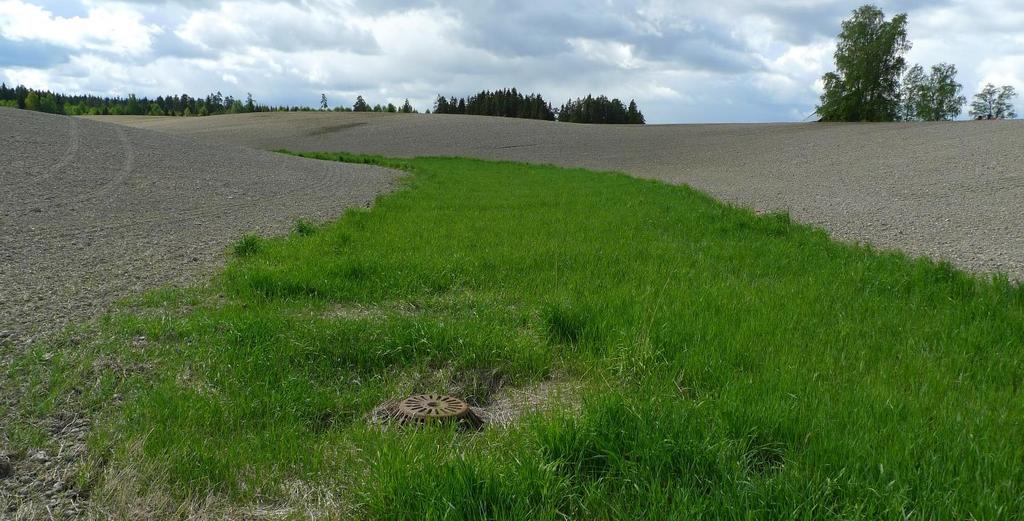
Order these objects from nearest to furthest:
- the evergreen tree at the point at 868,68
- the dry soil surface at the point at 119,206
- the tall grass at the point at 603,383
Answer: the tall grass at the point at 603,383, the dry soil surface at the point at 119,206, the evergreen tree at the point at 868,68

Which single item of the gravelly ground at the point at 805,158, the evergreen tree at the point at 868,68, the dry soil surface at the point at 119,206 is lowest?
the dry soil surface at the point at 119,206

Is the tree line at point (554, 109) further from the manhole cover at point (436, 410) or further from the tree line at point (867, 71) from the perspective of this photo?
the manhole cover at point (436, 410)

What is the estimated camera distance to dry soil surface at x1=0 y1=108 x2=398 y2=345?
22.8 ft

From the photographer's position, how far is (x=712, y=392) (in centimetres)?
413

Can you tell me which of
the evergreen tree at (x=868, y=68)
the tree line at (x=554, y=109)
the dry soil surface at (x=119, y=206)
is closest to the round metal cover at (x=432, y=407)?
the dry soil surface at (x=119, y=206)

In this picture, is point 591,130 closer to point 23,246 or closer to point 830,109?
point 830,109

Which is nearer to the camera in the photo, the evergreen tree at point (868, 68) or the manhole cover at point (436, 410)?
the manhole cover at point (436, 410)

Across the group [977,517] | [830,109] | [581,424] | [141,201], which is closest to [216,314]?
[581,424]

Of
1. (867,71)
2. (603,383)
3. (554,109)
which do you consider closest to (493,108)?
(554,109)

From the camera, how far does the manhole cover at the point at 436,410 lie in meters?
3.98

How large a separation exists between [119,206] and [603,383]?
12.7m

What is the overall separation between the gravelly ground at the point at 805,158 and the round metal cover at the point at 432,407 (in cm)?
753

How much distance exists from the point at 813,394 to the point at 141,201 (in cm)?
1473

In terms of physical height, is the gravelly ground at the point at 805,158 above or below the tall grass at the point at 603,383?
above
